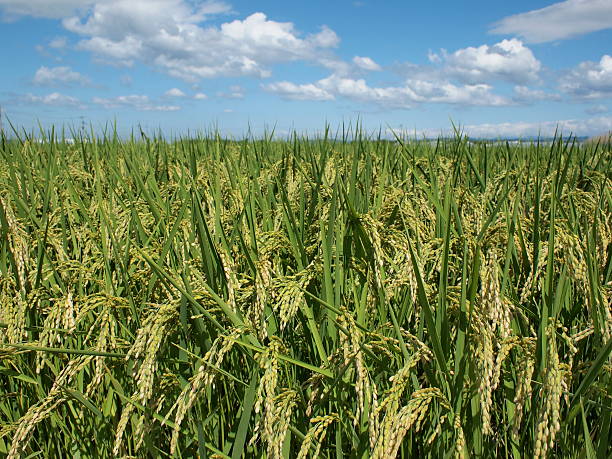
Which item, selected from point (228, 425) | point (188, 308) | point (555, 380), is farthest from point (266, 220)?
point (555, 380)

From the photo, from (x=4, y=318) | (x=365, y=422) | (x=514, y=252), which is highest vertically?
(x=514, y=252)

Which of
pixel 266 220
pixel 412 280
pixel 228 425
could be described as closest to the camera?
pixel 412 280

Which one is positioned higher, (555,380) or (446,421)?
(555,380)

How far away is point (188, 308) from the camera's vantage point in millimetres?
1522

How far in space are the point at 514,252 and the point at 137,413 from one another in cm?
144

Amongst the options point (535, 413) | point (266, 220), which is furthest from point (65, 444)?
point (535, 413)

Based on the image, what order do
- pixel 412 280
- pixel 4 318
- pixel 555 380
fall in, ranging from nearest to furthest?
pixel 555 380 → pixel 412 280 → pixel 4 318

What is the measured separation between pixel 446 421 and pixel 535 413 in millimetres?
248

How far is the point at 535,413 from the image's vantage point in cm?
135

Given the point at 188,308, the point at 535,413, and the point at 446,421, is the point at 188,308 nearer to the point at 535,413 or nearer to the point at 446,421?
the point at 446,421

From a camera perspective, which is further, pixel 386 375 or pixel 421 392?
pixel 386 375

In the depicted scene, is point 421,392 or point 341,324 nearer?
point 421,392

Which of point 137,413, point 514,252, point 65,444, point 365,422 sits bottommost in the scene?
point 65,444

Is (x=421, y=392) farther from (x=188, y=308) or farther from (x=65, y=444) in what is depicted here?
(x=65, y=444)
